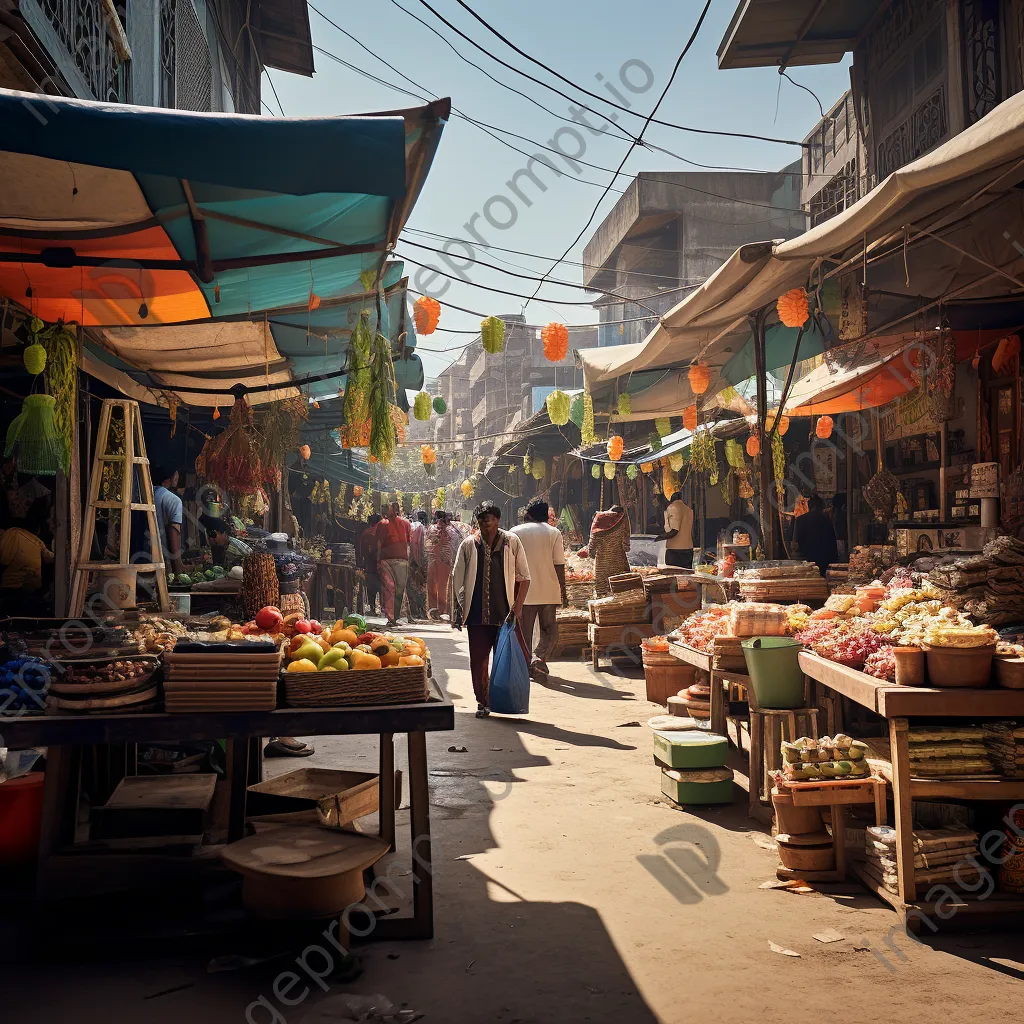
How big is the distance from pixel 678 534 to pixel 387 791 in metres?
12.5

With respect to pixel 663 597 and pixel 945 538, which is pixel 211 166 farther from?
pixel 663 597

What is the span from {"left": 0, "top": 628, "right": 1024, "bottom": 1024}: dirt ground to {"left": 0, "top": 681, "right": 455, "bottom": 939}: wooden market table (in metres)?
0.32

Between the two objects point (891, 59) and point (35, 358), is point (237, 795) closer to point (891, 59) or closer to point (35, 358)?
point (35, 358)

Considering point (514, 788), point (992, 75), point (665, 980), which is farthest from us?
point (992, 75)

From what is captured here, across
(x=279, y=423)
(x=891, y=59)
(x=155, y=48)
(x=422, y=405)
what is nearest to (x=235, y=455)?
(x=279, y=423)

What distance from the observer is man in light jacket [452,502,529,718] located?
8.77 metres

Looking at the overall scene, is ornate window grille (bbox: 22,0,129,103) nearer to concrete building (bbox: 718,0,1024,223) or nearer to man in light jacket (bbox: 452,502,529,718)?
man in light jacket (bbox: 452,502,529,718)

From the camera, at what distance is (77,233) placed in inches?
218

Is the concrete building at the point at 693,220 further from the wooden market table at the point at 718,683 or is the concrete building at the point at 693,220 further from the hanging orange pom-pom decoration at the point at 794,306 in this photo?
the wooden market table at the point at 718,683

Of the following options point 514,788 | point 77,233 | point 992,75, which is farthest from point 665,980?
point 992,75

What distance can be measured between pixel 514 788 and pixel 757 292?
468cm

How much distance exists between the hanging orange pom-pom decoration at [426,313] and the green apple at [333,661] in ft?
20.2

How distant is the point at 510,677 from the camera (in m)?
8.30

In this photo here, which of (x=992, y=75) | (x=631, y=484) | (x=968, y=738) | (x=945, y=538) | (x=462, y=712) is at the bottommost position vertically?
(x=462, y=712)
